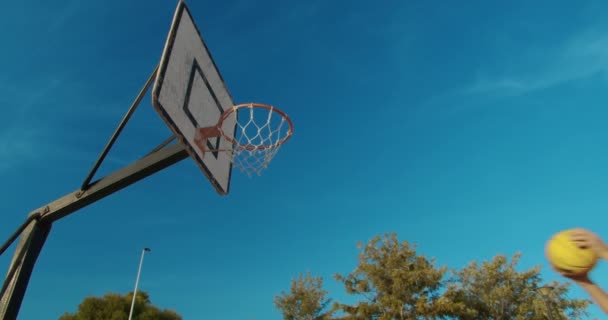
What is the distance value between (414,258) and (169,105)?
18837mm

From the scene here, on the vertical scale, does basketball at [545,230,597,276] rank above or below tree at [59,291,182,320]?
below

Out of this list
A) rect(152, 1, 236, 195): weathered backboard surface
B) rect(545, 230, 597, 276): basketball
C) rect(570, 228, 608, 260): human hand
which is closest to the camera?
rect(570, 228, 608, 260): human hand

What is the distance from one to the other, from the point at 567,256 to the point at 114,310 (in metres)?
35.9

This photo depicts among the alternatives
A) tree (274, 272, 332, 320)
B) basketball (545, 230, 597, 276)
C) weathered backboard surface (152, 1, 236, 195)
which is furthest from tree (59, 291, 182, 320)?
basketball (545, 230, 597, 276)

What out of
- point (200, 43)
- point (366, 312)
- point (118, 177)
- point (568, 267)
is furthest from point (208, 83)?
point (366, 312)

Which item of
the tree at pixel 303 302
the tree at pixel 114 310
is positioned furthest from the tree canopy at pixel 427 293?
the tree at pixel 114 310

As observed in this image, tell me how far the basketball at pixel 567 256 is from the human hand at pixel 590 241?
0.03m

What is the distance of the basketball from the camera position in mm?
1783

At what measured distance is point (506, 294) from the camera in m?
21.7

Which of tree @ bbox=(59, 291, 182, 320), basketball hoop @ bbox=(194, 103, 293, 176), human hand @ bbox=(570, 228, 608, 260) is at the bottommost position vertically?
human hand @ bbox=(570, 228, 608, 260)

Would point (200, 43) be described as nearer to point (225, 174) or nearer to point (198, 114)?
point (198, 114)

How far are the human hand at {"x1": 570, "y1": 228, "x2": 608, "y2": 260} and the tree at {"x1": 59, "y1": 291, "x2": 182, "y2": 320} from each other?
3503 centimetres

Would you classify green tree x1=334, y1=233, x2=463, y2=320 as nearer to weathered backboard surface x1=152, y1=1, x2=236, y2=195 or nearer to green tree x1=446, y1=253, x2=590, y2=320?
green tree x1=446, y1=253, x2=590, y2=320

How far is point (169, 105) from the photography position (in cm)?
608
